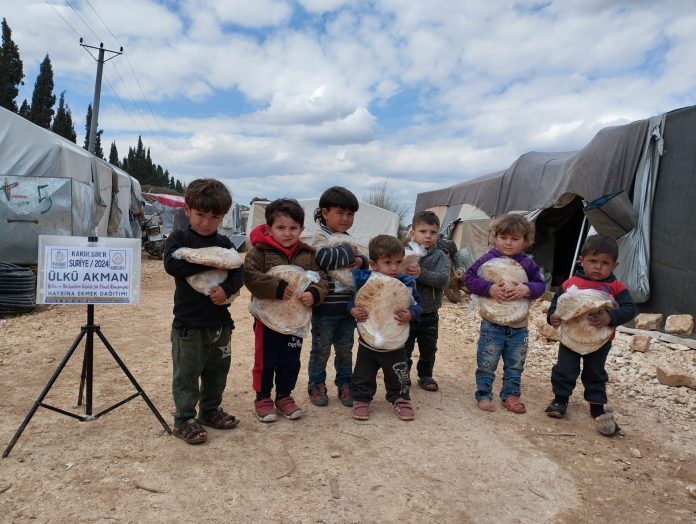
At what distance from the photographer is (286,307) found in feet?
10.1

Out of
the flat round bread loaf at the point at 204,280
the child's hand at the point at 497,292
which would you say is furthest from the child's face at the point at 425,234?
the flat round bread loaf at the point at 204,280

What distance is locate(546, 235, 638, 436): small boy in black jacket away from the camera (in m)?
3.18

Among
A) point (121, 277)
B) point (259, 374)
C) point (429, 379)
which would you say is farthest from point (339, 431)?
point (121, 277)

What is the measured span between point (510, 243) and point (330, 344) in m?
1.50

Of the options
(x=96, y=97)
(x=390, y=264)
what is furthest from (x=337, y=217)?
(x=96, y=97)

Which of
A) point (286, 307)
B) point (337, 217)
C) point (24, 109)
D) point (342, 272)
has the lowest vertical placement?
point (286, 307)

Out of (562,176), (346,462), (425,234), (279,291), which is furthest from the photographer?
(562,176)

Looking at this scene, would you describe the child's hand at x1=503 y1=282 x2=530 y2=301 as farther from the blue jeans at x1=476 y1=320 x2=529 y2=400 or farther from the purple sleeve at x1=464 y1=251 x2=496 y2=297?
the blue jeans at x1=476 y1=320 x2=529 y2=400

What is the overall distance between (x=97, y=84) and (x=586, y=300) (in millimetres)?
22482

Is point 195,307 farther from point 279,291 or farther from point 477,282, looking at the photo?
point 477,282

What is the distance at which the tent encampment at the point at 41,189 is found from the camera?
7.29 m

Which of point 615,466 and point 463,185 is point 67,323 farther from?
point 463,185

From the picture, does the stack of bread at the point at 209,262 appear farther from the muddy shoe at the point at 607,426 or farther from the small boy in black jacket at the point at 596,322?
the muddy shoe at the point at 607,426

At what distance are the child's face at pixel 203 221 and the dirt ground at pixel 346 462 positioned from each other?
1232mm
